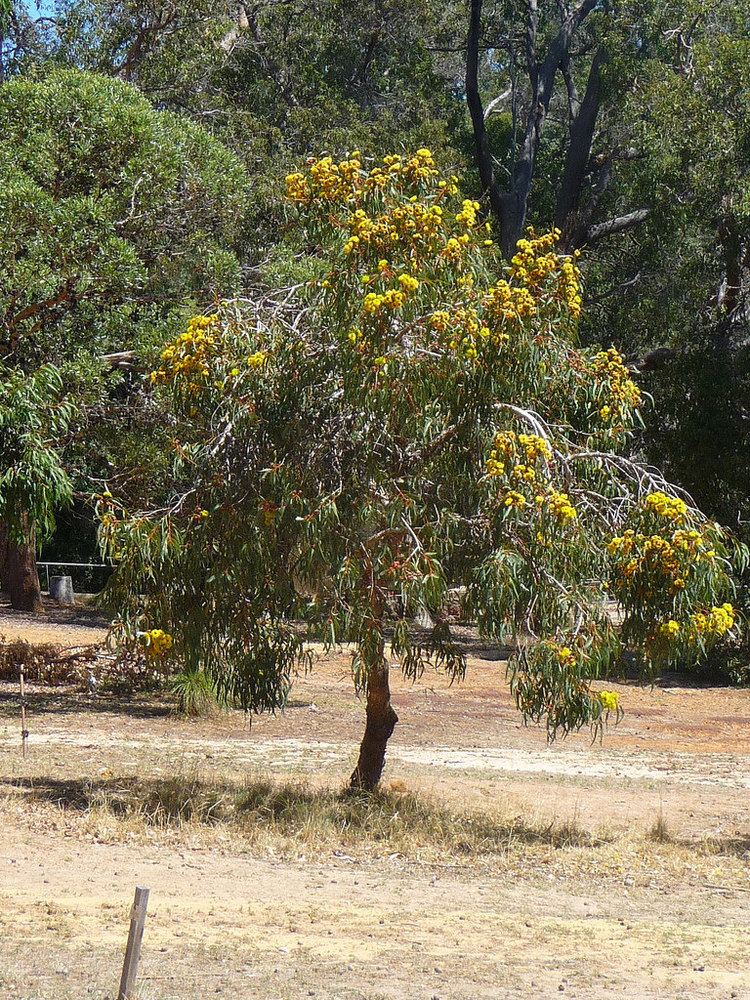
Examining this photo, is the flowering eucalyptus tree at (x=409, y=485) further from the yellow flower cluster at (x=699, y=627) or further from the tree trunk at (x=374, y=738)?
the tree trunk at (x=374, y=738)

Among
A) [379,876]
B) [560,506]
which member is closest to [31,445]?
[379,876]

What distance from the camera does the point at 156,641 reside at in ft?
33.9

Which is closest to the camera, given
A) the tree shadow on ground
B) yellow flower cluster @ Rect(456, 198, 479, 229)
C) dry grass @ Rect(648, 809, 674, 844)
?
yellow flower cluster @ Rect(456, 198, 479, 229)

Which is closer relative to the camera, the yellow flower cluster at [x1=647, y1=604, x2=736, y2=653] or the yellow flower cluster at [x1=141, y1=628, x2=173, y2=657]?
the yellow flower cluster at [x1=647, y1=604, x2=736, y2=653]

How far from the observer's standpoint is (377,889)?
906 centimetres

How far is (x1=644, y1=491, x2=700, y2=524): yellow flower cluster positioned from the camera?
948cm

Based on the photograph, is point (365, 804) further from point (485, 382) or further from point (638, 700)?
point (638, 700)

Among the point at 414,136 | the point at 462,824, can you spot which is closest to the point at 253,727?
the point at 462,824

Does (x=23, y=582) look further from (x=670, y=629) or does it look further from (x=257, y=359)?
(x=670, y=629)

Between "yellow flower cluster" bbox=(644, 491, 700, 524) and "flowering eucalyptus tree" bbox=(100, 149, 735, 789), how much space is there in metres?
0.02

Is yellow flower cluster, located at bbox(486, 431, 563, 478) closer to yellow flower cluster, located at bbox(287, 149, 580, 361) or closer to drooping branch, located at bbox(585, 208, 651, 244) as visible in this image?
yellow flower cluster, located at bbox(287, 149, 580, 361)

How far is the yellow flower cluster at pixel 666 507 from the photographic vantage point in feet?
31.1

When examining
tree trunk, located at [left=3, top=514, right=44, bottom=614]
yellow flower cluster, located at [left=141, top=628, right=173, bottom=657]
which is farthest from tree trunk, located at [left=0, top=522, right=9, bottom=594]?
yellow flower cluster, located at [left=141, top=628, right=173, bottom=657]

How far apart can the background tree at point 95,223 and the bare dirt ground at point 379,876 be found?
389 centimetres
